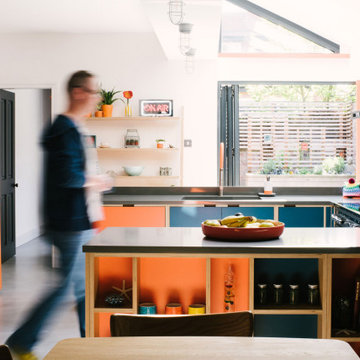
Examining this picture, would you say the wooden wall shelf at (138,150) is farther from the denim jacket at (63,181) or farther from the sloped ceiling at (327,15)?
the denim jacket at (63,181)

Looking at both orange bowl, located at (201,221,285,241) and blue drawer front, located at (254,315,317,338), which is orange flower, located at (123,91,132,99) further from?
blue drawer front, located at (254,315,317,338)

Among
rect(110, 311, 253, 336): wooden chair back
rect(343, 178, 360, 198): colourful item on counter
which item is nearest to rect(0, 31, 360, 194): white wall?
rect(343, 178, 360, 198): colourful item on counter

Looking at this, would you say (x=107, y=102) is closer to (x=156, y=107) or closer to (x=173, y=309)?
(x=156, y=107)

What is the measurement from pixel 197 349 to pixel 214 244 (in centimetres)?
119

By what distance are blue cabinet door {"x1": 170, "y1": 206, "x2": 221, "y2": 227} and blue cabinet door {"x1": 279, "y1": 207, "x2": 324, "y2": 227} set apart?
2.18 feet

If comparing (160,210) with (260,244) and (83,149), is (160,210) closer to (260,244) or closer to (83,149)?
(83,149)

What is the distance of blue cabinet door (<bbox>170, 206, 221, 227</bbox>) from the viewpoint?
16.4ft

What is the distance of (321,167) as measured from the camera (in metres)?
6.26

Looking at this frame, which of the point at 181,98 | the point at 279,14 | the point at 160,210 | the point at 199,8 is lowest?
the point at 160,210

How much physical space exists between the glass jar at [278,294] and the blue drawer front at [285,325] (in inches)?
4.3

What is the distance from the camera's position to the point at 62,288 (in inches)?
108

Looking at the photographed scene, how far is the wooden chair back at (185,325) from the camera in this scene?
4.70 ft

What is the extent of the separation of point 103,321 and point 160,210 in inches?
92.2

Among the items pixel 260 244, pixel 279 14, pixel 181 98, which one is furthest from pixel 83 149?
pixel 279 14
